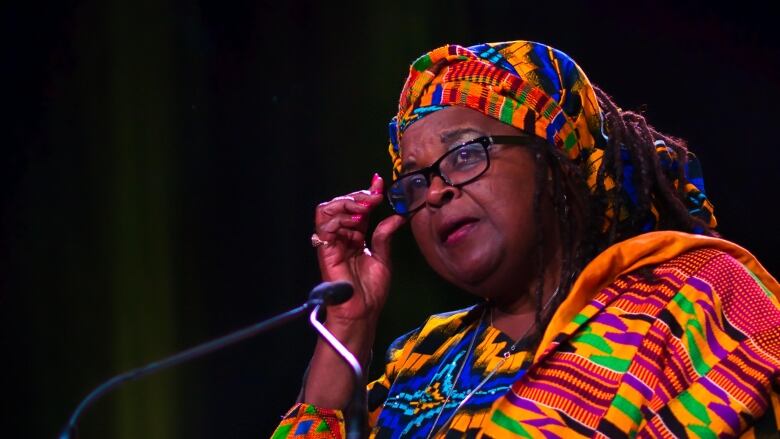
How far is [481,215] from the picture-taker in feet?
5.80

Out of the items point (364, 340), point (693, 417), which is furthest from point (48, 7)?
point (693, 417)

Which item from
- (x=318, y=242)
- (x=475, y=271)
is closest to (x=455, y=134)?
(x=475, y=271)

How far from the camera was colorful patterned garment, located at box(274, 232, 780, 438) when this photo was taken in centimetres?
139

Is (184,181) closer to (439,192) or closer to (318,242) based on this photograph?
(318,242)

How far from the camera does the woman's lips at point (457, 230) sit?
1779mm

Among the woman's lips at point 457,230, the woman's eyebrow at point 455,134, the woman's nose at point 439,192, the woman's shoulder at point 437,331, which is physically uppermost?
the woman's eyebrow at point 455,134

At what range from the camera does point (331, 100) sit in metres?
3.00

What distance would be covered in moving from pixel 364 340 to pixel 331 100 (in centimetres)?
127

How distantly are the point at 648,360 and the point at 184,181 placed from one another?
1926mm

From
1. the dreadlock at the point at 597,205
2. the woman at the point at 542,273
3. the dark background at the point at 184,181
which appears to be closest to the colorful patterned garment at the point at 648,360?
the woman at the point at 542,273

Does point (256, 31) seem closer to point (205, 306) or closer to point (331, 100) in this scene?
point (331, 100)

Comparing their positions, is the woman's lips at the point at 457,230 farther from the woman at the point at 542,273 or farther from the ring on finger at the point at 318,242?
the ring on finger at the point at 318,242

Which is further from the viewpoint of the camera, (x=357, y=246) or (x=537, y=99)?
(x=357, y=246)

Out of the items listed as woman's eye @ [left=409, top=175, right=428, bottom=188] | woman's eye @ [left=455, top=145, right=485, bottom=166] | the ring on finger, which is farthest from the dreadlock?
the ring on finger
